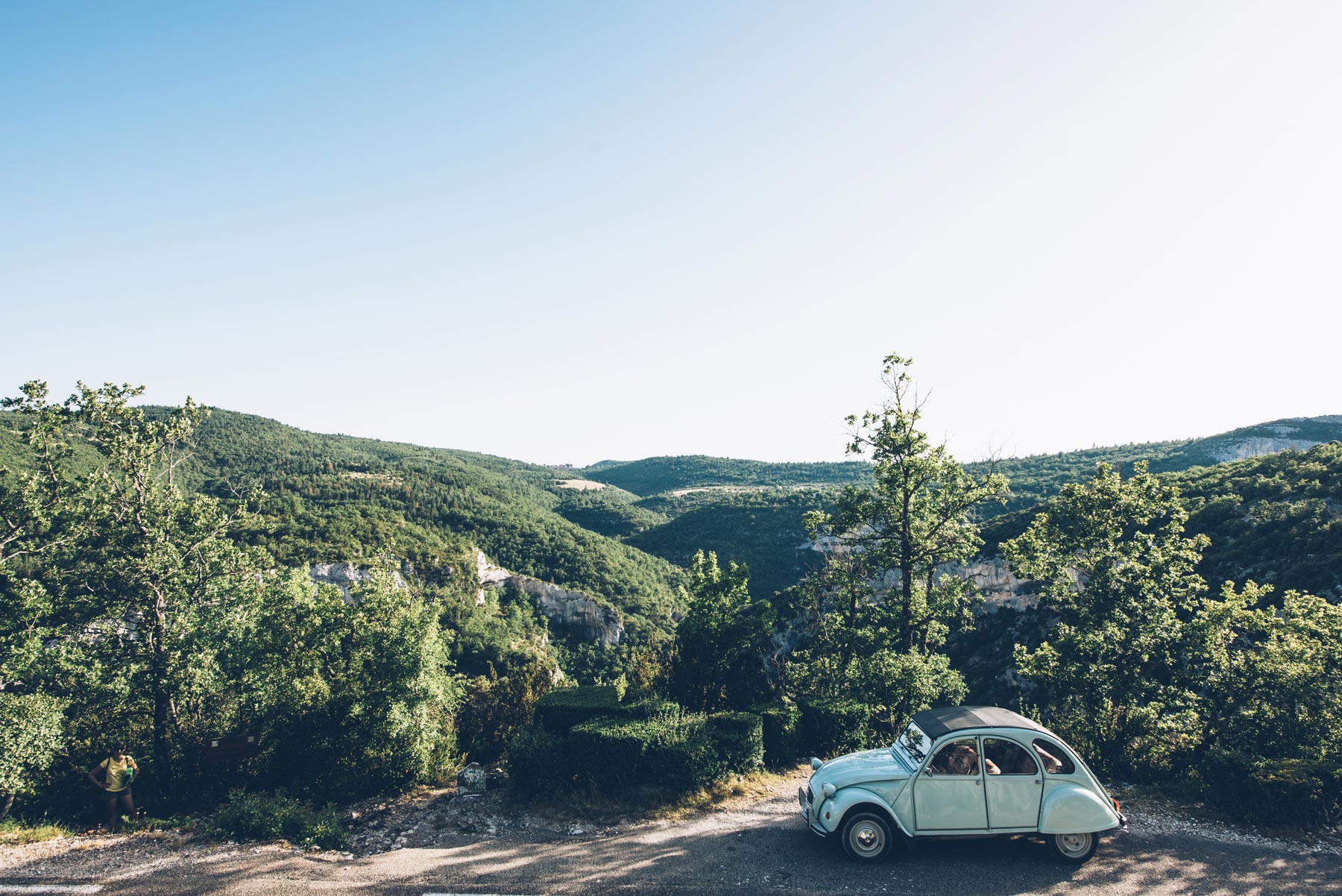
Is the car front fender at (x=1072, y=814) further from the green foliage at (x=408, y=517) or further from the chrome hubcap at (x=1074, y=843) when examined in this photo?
the green foliage at (x=408, y=517)

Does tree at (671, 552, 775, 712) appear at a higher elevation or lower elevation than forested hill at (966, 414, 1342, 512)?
lower

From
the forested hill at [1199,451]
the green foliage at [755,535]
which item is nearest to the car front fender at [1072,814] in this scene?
the forested hill at [1199,451]

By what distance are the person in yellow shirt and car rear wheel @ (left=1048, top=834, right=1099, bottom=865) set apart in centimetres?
1609

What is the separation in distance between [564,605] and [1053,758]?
88996mm

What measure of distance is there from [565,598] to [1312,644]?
8865cm

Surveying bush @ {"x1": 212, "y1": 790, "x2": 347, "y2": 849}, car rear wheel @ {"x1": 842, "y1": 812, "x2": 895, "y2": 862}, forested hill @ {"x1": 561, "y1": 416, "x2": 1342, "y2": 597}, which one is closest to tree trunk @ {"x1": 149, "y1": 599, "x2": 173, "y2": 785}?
bush @ {"x1": 212, "y1": 790, "x2": 347, "y2": 849}

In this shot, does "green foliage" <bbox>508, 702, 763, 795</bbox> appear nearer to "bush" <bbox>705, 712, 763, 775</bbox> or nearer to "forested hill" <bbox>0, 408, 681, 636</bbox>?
"bush" <bbox>705, 712, 763, 775</bbox>

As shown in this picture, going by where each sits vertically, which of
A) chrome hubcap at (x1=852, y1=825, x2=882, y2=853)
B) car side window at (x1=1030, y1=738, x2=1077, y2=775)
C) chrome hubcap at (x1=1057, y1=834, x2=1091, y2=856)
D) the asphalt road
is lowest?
the asphalt road

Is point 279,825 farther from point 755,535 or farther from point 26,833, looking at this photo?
point 755,535

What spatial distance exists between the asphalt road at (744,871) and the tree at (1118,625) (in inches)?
135

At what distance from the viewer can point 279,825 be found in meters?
9.92

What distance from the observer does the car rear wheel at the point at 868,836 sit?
815cm

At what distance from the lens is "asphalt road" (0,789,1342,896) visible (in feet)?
25.3

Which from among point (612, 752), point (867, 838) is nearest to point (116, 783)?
point (612, 752)
